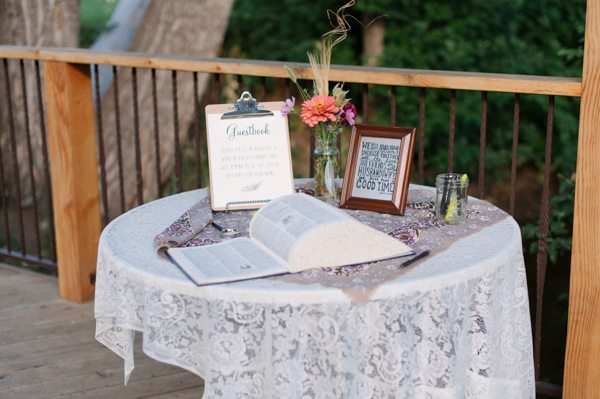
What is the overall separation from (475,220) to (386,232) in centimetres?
26

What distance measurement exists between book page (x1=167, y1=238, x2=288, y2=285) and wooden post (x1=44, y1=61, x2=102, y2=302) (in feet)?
5.79

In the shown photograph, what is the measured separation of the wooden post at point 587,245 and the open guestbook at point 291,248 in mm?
842

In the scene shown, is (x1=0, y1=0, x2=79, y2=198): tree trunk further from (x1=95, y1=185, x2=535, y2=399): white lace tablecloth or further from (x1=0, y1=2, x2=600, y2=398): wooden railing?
(x1=95, y1=185, x2=535, y2=399): white lace tablecloth

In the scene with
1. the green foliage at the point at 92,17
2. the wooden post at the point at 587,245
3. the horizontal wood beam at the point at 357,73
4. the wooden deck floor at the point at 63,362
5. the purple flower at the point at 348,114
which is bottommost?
the wooden deck floor at the point at 63,362

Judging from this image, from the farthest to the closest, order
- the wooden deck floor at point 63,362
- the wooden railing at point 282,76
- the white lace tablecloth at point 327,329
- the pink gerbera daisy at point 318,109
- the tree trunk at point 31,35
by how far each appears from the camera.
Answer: the tree trunk at point 31,35 → the wooden deck floor at point 63,362 → the wooden railing at point 282,76 → the pink gerbera daisy at point 318,109 → the white lace tablecloth at point 327,329

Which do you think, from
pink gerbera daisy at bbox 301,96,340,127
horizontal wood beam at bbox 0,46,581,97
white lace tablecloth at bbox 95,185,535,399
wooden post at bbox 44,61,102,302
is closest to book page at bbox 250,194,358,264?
white lace tablecloth at bbox 95,185,535,399

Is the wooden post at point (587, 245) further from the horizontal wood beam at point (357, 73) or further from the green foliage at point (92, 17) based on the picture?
the green foliage at point (92, 17)

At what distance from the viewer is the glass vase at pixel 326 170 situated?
189 centimetres

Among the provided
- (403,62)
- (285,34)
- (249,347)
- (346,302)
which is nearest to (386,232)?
(346,302)

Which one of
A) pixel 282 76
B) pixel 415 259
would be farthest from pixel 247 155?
pixel 282 76

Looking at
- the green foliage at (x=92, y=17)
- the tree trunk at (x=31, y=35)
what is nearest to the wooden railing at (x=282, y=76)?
the tree trunk at (x=31, y=35)

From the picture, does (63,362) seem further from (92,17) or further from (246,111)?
(92,17)

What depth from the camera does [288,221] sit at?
154 cm

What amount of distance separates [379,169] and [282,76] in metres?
Answer: 0.87
